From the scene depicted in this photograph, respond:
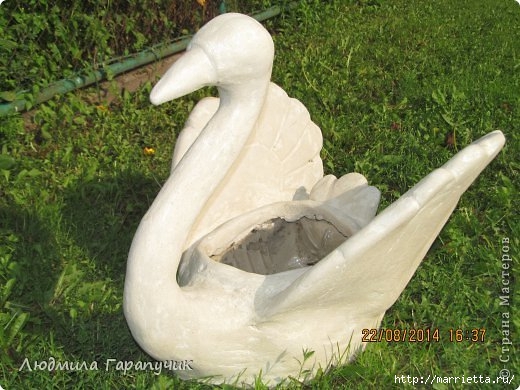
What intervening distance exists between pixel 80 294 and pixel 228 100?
1.28 metres

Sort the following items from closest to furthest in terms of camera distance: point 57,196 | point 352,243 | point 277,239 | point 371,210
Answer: point 352,243 < point 371,210 < point 277,239 < point 57,196

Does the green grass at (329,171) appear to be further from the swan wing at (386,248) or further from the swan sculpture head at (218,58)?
the swan sculpture head at (218,58)

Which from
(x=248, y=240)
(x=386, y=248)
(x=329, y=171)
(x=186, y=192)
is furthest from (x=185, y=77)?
(x=329, y=171)

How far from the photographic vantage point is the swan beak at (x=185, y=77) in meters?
1.75

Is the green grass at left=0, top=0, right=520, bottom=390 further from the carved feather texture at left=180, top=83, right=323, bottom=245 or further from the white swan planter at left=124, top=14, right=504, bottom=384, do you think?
the carved feather texture at left=180, top=83, right=323, bottom=245

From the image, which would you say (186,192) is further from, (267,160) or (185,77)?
(267,160)

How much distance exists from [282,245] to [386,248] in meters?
0.84

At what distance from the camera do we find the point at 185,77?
69.0 inches

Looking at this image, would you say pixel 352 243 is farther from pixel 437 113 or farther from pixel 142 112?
pixel 142 112

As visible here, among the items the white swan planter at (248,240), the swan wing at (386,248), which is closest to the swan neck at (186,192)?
the white swan planter at (248,240)

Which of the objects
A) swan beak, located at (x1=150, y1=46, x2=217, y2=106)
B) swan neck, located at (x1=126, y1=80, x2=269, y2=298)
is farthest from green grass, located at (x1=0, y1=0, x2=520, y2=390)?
swan beak, located at (x1=150, y1=46, x2=217, y2=106)

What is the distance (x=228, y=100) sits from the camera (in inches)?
77.3

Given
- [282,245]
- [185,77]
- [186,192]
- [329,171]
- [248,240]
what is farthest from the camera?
[329,171]

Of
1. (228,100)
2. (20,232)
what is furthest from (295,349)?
(20,232)
